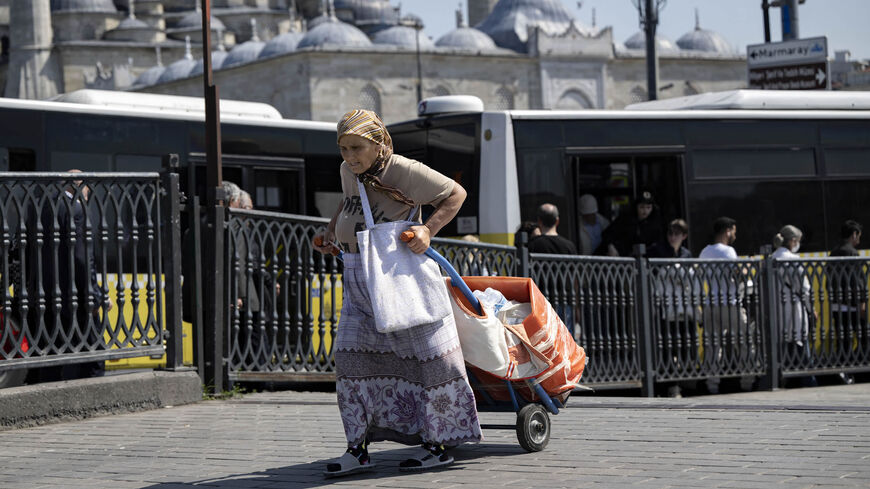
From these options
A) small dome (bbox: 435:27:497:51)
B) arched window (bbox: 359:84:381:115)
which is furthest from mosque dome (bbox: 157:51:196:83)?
small dome (bbox: 435:27:497:51)

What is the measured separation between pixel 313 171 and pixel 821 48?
9.32 meters

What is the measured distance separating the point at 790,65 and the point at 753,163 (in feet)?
21.8

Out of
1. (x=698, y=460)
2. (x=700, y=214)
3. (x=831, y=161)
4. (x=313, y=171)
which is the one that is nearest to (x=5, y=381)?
(x=698, y=460)

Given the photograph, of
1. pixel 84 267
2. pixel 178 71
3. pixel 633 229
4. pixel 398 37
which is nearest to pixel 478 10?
pixel 398 37

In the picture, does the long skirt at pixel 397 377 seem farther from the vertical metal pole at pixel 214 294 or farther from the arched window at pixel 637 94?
the arched window at pixel 637 94

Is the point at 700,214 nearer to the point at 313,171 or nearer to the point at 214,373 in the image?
the point at 313,171

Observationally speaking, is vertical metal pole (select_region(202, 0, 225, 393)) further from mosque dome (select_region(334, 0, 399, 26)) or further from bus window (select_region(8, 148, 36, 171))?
mosque dome (select_region(334, 0, 399, 26))

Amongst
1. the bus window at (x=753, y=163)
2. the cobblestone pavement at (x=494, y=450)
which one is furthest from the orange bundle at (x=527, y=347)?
the bus window at (x=753, y=163)

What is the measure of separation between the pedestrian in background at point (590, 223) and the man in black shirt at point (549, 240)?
2.23 metres

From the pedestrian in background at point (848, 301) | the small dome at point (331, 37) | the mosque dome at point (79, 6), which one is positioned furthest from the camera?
the mosque dome at point (79, 6)

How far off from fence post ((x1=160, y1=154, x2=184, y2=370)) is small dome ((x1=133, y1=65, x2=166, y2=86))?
197 ft

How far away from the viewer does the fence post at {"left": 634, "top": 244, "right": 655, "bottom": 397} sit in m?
10.3

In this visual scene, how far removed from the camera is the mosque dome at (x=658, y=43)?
6757 cm

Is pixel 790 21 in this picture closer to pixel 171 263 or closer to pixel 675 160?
pixel 675 160
